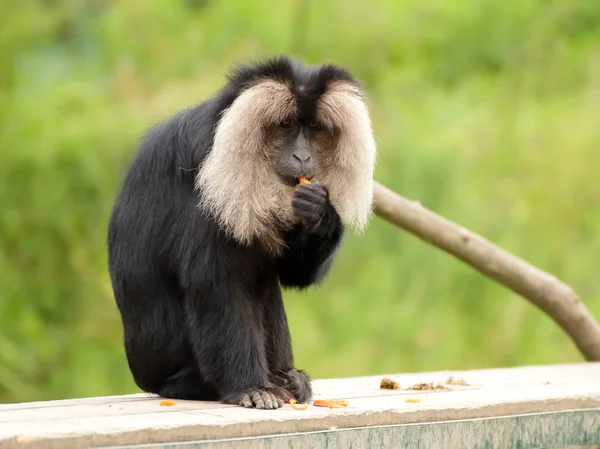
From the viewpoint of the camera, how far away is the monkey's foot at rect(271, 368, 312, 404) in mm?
3803

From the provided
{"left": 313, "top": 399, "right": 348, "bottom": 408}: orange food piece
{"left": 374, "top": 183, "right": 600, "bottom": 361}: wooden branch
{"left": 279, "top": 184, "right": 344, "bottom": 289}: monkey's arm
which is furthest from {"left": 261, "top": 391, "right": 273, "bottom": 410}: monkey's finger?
{"left": 374, "top": 183, "right": 600, "bottom": 361}: wooden branch

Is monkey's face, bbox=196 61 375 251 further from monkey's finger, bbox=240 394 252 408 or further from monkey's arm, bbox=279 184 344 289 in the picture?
monkey's finger, bbox=240 394 252 408

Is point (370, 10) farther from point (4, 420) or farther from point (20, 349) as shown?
point (4, 420)

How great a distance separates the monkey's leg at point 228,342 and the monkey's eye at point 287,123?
627 mm

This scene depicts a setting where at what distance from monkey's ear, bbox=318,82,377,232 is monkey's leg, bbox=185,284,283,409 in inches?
22.3

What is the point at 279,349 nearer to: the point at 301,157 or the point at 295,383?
the point at 295,383

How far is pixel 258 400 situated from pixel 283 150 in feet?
3.16

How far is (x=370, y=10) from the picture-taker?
912 centimetres

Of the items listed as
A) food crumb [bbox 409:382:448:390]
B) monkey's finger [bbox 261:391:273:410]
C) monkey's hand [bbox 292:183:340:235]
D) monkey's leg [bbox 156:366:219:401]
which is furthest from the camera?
food crumb [bbox 409:382:448:390]

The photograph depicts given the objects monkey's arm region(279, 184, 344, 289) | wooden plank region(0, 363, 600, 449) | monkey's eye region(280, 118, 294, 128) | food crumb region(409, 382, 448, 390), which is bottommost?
wooden plank region(0, 363, 600, 449)

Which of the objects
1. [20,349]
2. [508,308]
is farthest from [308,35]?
[20,349]

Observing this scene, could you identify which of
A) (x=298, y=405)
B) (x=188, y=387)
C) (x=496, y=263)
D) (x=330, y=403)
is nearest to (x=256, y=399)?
(x=298, y=405)

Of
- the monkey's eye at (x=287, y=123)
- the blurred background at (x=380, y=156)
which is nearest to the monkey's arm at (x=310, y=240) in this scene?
the monkey's eye at (x=287, y=123)

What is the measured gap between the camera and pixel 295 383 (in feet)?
12.6
